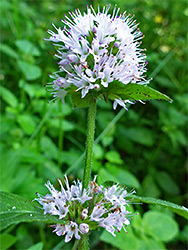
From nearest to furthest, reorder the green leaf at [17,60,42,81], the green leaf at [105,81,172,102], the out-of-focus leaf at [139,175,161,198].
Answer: the green leaf at [105,81,172,102], the green leaf at [17,60,42,81], the out-of-focus leaf at [139,175,161,198]

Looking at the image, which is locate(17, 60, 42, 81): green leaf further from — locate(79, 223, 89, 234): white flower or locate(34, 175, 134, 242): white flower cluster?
locate(79, 223, 89, 234): white flower

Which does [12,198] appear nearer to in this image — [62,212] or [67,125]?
[62,212]

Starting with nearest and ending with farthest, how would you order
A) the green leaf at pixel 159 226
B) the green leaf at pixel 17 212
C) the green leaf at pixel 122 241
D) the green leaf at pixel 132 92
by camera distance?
1. the green leaf at pixel 17 212
2. the green leaf at pixel 132 92
3. the green leaf at pixel 122 241
4. the green leaf at pixel 159 226

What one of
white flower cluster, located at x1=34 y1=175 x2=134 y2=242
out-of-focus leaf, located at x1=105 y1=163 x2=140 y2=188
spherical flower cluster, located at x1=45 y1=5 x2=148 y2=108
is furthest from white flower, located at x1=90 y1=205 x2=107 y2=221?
out-of-focus leaf, located at x1=105 y1=163 x2=140 y2=188

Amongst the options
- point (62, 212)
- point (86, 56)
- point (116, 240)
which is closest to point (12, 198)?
point (62, 212)

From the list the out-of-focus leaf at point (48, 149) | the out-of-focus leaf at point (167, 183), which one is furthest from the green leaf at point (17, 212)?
the out-of-focus leaf at point (167, 183)

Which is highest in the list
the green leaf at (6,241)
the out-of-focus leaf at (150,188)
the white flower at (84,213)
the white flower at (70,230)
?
the white flower at (84,213)

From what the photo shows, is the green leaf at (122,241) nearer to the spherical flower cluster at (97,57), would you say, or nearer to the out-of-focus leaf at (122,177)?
the out-of-focus leaf at (122,177)

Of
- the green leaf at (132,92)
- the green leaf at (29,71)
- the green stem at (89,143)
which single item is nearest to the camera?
the green leaf at (132,92)

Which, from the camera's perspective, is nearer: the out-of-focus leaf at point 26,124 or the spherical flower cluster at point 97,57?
the spherical flower cluster at point 97,57
